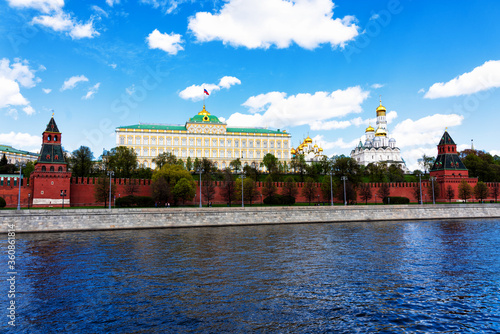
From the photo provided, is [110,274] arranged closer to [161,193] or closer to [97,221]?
[97,221]

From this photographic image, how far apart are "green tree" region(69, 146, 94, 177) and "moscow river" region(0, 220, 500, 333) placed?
133 ft

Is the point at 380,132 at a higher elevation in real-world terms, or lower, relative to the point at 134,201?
higher

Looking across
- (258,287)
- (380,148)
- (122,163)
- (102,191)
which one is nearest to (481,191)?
(380,148)

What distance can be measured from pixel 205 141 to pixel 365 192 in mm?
55772

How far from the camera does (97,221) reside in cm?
3262

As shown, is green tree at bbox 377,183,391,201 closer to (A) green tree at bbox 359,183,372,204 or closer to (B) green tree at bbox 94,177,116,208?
(A) green tree at bbox 359,183,372,204

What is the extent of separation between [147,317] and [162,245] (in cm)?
1304

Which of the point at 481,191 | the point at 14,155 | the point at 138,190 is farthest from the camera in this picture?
the point at 14,155

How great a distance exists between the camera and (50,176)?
44.9 metres

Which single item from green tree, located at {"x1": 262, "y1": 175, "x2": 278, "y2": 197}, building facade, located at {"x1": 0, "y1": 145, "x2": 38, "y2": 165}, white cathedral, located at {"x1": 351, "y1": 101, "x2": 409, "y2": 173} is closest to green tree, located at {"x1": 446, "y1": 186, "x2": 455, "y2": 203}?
green tree, located at {"x1": 262, "y1": 175, "x2": 278, "y2": 197}

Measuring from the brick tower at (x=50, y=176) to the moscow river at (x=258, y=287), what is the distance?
75.8 ft

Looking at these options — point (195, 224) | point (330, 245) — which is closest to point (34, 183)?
point (195, 224)

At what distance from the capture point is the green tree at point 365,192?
5775cm

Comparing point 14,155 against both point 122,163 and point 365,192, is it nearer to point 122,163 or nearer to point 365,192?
point 122,163
